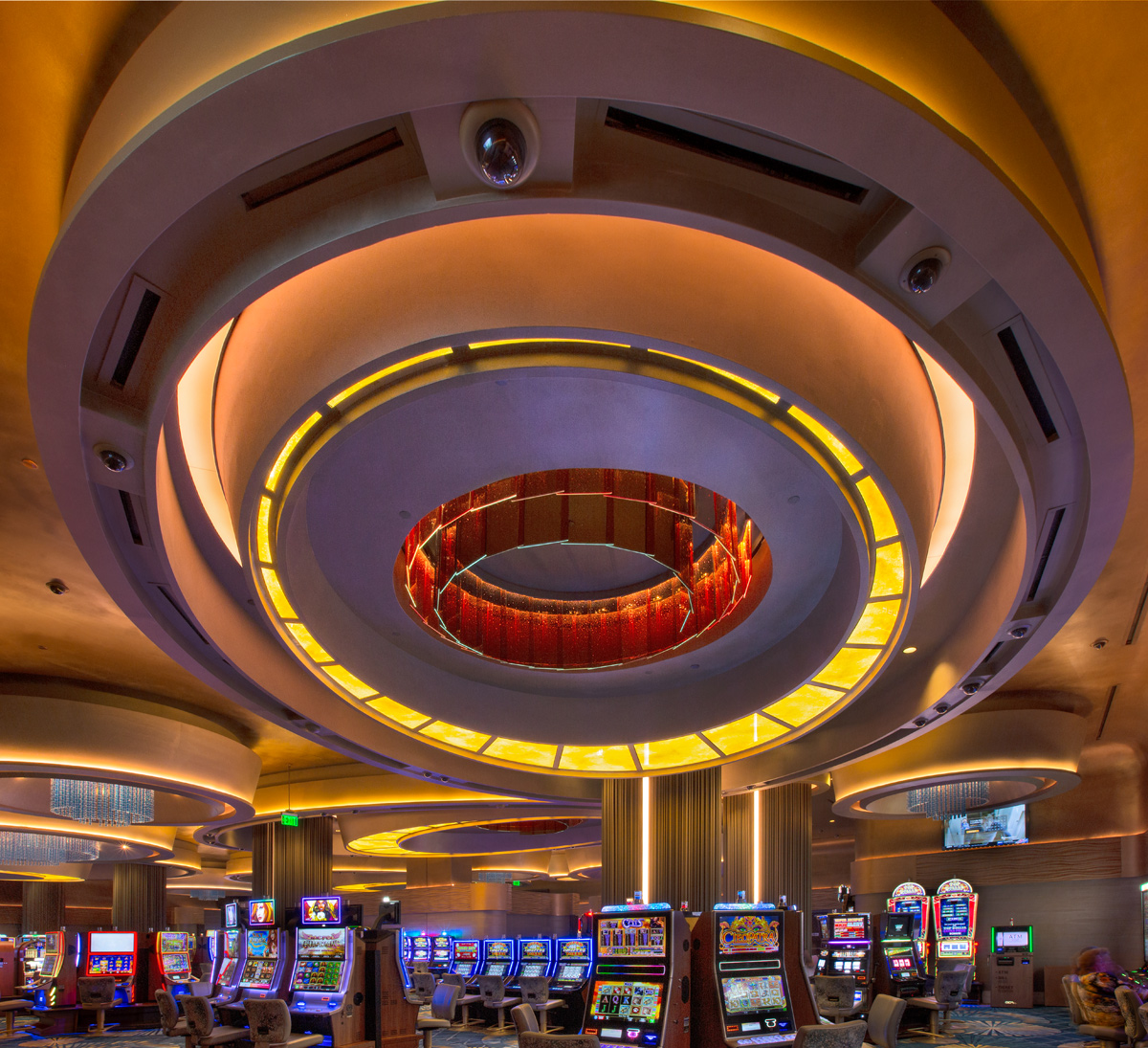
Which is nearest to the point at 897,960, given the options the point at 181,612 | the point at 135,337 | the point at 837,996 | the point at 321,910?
the point at 837,996

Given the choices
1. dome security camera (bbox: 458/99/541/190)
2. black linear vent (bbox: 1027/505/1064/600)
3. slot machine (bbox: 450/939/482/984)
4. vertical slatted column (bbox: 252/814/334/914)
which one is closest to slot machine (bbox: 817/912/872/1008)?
slot machine (bbox: 450/939/482/984)

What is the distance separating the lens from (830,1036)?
242 inches

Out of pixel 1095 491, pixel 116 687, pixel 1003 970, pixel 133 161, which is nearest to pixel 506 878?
pixel 1003 970

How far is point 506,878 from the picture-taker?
26.5 meters

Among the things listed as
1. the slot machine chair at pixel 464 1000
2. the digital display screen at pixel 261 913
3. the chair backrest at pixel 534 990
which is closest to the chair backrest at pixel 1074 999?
the chair backrest at pixel 534 990

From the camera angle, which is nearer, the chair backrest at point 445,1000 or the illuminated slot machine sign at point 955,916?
the chair backrest at point 445,1000

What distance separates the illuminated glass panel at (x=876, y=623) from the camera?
7.45m

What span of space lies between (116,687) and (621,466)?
768cm

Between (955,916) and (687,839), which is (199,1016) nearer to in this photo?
(687,839)

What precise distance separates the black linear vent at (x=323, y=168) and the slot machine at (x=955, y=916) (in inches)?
762

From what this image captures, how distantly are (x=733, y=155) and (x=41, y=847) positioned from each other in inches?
743

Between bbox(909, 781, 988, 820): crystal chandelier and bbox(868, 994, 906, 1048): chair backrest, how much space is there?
3.42 meters

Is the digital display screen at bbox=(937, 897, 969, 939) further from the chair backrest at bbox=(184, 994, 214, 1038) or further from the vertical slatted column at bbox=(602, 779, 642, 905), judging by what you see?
the chair backrest at bbox=(184, 994, 214, 1038)

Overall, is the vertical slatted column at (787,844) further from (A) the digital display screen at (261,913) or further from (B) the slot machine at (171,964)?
(B) the slot machine at (171,964)
